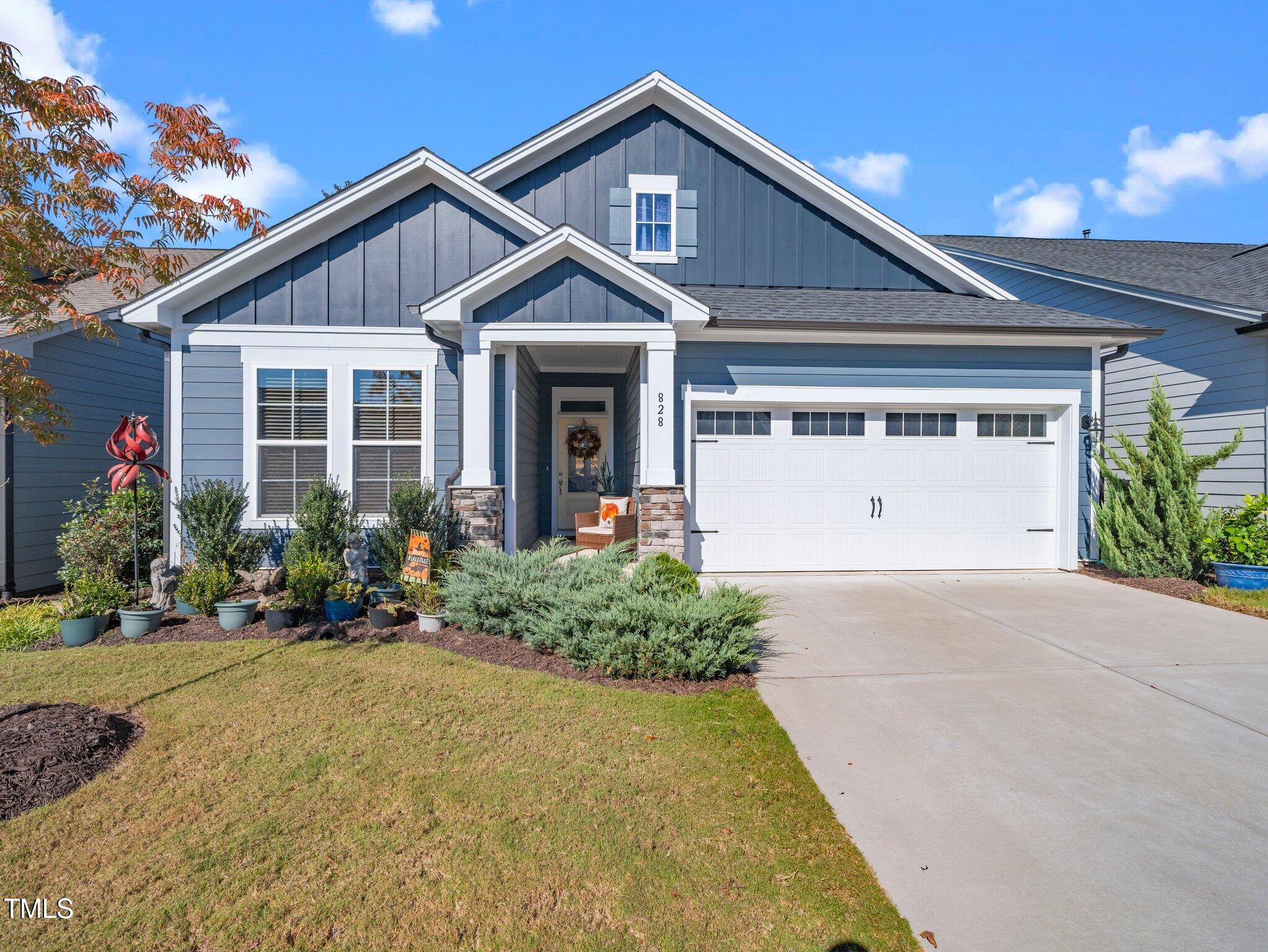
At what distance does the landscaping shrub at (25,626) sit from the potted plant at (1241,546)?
1240 centimetres

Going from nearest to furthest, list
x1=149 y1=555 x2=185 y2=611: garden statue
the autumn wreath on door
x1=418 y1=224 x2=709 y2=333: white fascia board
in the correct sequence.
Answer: x1=149 y1=555 x2=185 y2=611: garden statue < x1=418 y1=224 x2=709 y2=333: white fascia board < the autumn wreath on door

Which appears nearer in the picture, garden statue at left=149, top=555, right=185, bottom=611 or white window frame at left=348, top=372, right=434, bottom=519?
garden statue at left=149, top=555, right=185, bottom=611

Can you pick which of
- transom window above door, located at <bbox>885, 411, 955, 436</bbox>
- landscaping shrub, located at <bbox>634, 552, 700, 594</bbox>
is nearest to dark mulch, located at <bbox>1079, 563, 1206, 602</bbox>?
transom window above door, located at <bbox>885, 411, 955, 436</bbox>

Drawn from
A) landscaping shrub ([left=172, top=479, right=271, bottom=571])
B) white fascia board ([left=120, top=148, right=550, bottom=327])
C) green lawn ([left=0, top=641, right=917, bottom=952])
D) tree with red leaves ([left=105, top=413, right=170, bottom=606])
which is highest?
white fascia board ([left=120, top=148, right=550, bottom=327])

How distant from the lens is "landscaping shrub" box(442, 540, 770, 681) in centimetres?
469

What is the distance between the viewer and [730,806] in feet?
9.83

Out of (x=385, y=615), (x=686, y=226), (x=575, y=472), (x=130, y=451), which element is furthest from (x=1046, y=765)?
(x=575, y=472)

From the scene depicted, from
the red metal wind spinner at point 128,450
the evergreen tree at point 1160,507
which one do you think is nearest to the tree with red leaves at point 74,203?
the red metal wind spinner at point 128,450

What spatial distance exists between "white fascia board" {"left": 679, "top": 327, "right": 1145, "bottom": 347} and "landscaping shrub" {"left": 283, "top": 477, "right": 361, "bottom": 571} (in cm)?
452

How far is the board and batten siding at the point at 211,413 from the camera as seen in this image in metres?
7.78

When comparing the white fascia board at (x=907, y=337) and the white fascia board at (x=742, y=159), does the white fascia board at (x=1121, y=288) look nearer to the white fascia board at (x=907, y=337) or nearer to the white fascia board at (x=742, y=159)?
the white fascia board at (x=907, y=337)

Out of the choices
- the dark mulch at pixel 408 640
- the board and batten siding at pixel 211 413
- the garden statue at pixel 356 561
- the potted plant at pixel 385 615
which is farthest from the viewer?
the board and batten siding at pixel 211 413

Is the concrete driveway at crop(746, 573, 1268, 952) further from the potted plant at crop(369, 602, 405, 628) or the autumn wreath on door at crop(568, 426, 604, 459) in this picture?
the autumn wreath on door at crop(568, 426, 604, 459)

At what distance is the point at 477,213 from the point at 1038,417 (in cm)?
797
